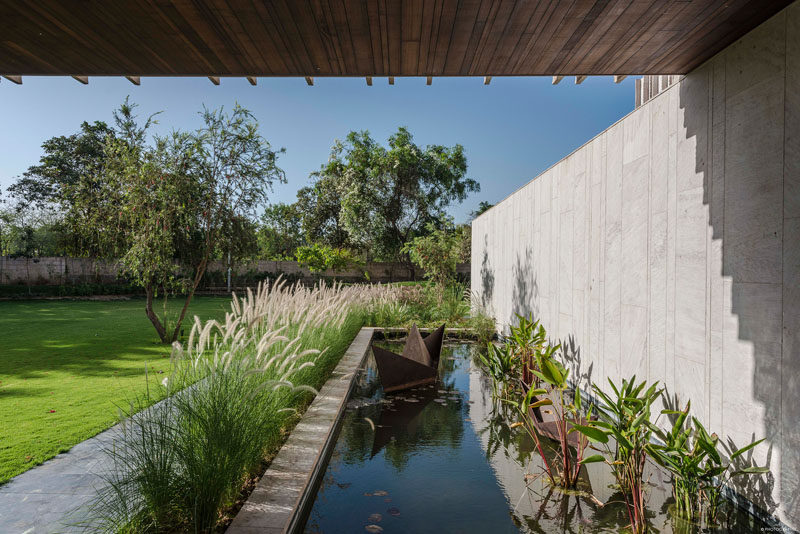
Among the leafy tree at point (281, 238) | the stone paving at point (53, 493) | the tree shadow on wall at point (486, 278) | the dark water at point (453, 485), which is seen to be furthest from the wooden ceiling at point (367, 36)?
the leafy tree at point (281, 238)

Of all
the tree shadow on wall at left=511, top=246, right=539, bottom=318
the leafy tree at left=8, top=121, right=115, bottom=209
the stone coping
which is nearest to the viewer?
the stone coping

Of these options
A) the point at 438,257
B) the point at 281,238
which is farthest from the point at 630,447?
the point at 281,238

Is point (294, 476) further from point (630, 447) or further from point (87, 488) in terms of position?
point (630, 447)

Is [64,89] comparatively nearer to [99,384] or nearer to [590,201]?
[99,384]

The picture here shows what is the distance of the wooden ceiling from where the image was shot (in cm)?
227

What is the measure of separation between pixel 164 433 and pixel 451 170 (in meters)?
23.4

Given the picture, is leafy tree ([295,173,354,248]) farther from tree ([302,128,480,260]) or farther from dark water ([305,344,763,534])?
dark water ([305,344,763,534])

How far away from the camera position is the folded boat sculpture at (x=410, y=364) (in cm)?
454

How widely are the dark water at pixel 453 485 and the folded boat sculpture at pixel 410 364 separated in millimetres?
540

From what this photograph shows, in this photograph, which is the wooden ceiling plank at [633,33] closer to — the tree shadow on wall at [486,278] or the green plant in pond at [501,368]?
the green plant in pond at [501,368]

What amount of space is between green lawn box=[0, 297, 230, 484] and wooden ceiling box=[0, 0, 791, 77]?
2086 mm

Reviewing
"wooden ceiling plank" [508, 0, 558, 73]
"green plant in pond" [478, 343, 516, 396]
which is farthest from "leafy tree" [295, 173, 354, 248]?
"wooden ceiling plank" [508, 0, 558, 73]

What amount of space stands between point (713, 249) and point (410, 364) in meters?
3.00

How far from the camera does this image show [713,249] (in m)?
2.54
